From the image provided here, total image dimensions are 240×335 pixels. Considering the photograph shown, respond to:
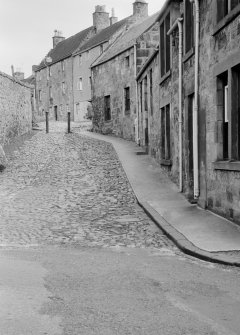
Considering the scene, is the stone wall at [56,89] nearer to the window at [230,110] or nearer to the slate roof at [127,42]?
the slate roof at [127,42]

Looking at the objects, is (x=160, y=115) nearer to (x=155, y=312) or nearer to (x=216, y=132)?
(x=216, y=132)

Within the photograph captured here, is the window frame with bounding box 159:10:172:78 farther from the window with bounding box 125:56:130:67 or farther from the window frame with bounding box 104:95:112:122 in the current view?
the window frame with bounding box 104:95:112:122

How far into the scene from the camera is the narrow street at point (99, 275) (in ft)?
14.4

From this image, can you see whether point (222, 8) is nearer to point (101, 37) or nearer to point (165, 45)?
point (165, 45)

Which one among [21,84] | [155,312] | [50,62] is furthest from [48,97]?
[155,312]

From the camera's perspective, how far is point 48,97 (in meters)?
61.5

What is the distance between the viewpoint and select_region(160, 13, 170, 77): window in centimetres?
1642

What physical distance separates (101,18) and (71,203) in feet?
147

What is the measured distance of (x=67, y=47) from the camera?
58000mm

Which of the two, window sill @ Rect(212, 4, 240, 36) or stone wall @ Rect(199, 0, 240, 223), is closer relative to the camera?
window sill @ Rect(212, 4, 240, 36)

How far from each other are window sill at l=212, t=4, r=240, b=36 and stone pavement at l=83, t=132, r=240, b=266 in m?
3.92

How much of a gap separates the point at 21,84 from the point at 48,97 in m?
32.3

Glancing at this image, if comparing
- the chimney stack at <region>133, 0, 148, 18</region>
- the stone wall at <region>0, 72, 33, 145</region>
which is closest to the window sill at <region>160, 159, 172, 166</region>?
the stone wall at <region>0, 72, 33, 145</region>

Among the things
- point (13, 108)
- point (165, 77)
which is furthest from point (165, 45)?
point (13, 108)
